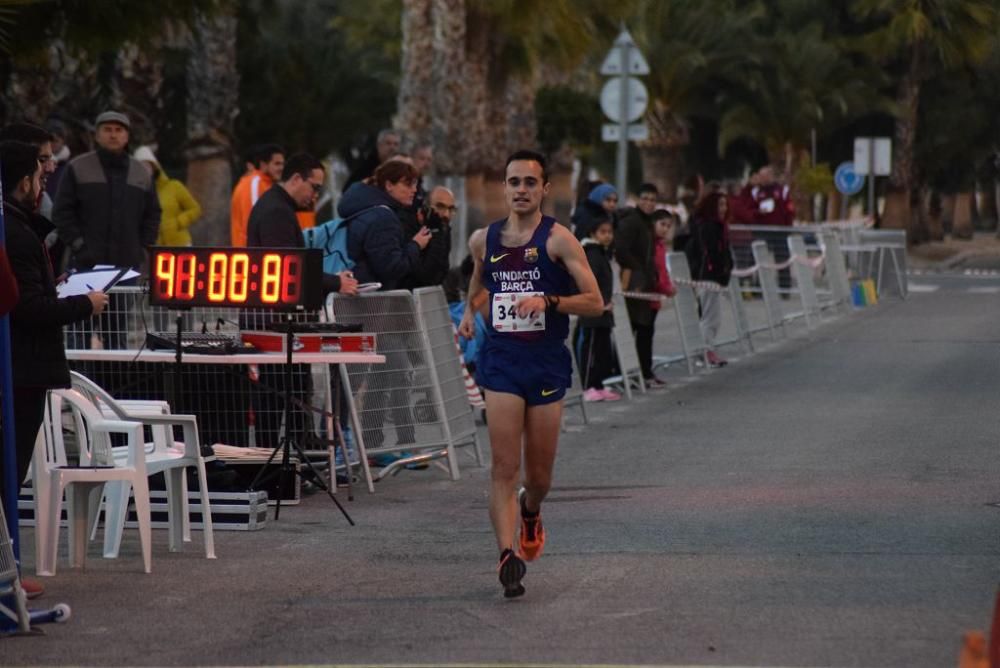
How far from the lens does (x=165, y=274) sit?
38.2 ft

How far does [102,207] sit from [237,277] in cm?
477

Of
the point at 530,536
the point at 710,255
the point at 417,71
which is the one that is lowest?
the point at 530,536

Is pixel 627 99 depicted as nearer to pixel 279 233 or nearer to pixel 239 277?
pixel 279 233

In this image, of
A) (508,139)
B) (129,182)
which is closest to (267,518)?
(129,182)

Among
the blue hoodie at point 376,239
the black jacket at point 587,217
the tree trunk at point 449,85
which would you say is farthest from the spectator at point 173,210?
the tree trunk at point 449,85

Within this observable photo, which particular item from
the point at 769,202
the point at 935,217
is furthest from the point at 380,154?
the point at 935,217

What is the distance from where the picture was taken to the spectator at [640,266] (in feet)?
64.3

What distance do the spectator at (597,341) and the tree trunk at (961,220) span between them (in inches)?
2555

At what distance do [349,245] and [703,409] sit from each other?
4842 mm

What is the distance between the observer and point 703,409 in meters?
17.9

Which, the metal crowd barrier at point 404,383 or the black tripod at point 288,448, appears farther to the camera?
the metal crowd barrier at point 404,383

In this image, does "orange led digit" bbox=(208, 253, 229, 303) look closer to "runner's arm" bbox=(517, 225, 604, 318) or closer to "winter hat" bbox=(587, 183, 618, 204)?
"runner's arm" bbox=(517, 225, 604, 318)

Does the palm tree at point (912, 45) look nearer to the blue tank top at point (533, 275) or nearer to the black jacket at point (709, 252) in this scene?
the black jacket at point (709, 252)

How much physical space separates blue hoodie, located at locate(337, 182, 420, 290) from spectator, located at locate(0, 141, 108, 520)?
4540 mm
